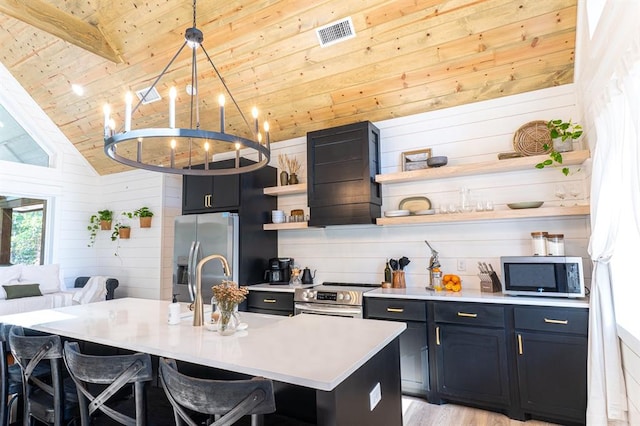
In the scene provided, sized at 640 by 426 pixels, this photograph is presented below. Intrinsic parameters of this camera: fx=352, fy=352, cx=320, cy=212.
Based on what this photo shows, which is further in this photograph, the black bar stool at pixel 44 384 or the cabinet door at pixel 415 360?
the cabinet door at pixel 415 360

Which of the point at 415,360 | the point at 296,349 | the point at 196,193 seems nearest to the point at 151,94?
the point at 196,193

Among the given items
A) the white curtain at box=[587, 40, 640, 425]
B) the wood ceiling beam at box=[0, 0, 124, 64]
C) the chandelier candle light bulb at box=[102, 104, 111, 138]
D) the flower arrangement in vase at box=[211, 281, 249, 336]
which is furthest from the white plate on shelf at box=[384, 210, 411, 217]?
the wood ceiling beam at box=[0, 0, 124, 64]

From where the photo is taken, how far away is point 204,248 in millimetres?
4234

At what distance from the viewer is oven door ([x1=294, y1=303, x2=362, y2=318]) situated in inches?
133

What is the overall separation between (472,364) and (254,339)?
6.67ft

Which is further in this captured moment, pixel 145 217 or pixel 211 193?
pixel 145 217

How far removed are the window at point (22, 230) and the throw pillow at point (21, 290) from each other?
710mm

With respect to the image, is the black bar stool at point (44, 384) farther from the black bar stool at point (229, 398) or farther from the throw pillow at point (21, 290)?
the throw pillow at point (21, 290)

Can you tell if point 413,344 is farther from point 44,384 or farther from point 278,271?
point 44,384

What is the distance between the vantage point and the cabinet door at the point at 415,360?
3088mm

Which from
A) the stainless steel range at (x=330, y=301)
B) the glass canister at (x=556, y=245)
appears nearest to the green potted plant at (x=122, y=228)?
the stainless steel range at (x=330, y=301)

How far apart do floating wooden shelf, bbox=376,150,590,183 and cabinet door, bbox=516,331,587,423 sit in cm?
144

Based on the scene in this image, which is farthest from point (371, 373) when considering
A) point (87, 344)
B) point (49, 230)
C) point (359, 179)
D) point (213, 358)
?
point (49, 230)

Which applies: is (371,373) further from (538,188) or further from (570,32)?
(570,32)
